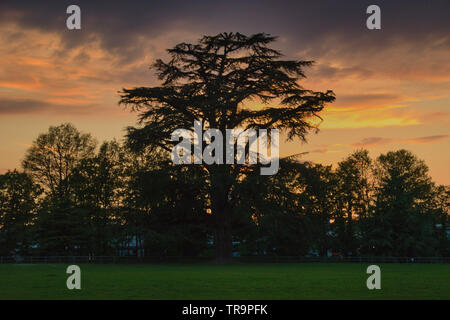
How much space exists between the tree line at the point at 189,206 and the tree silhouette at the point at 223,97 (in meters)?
1.77

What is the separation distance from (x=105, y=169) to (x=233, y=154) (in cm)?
2467

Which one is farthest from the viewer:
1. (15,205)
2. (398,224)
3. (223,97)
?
(15,205)

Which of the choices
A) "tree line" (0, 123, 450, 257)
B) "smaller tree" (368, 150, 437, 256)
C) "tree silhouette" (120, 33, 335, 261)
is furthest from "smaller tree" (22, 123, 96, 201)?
"smaller tree" (368, 150, 437, 256)

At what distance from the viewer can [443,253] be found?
60.8m

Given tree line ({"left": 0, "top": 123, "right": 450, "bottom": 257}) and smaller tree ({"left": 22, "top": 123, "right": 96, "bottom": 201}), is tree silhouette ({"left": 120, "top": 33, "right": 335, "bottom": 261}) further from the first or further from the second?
smaller tree ({"left": 22, "top": 123, "right": 96, "bottom": 201})

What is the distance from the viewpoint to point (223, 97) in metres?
40.4

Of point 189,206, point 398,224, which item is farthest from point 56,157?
point 398,224

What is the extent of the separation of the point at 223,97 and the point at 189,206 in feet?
28.0

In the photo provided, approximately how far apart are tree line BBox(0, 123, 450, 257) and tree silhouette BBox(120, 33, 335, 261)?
177cm

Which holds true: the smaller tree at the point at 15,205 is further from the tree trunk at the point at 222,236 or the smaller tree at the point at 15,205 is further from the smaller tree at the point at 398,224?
the smaller tree at the point at 398,224

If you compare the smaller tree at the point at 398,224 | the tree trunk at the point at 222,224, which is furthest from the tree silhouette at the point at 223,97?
the smaller tree at the point at 398,224

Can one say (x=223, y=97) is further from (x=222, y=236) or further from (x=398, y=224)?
(x=398, y=224)
